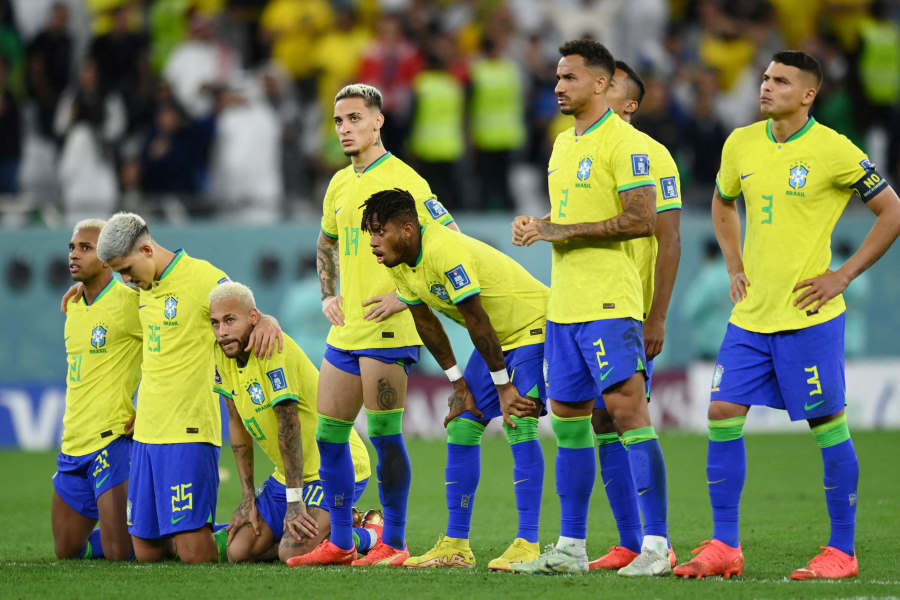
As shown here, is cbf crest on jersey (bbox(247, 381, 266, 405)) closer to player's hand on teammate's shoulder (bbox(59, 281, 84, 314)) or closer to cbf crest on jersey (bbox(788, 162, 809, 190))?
player's hand on teammate's shoulder (bbox(59, 281, 84, 314))

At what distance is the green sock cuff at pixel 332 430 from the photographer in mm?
8203

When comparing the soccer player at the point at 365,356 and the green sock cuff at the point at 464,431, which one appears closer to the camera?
the green sock cuff at the point at 464,431

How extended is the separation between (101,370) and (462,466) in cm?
255

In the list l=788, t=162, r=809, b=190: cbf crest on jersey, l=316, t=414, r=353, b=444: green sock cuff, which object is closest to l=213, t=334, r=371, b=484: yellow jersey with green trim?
l=316, t=414, r=353, b=444: green sock cuff

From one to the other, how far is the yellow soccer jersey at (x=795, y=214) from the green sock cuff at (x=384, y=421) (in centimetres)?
205

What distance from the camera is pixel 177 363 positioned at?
8.55 meters

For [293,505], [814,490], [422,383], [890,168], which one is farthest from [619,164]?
[890,168]

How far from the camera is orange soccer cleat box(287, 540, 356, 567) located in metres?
8.16

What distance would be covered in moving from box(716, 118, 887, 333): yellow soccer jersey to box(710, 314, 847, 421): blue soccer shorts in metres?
0.07

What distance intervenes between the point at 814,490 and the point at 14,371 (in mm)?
8994

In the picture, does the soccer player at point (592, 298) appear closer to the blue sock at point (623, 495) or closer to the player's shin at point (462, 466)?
the blue sock at point (623, 495)

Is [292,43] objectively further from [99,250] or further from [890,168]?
[99,250]

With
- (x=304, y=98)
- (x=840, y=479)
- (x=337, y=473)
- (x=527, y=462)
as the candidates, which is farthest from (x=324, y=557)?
(x=304, y=98)

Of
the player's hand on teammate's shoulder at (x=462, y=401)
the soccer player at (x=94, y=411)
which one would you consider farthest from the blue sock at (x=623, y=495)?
the soccer player at (x=94, y=411)
